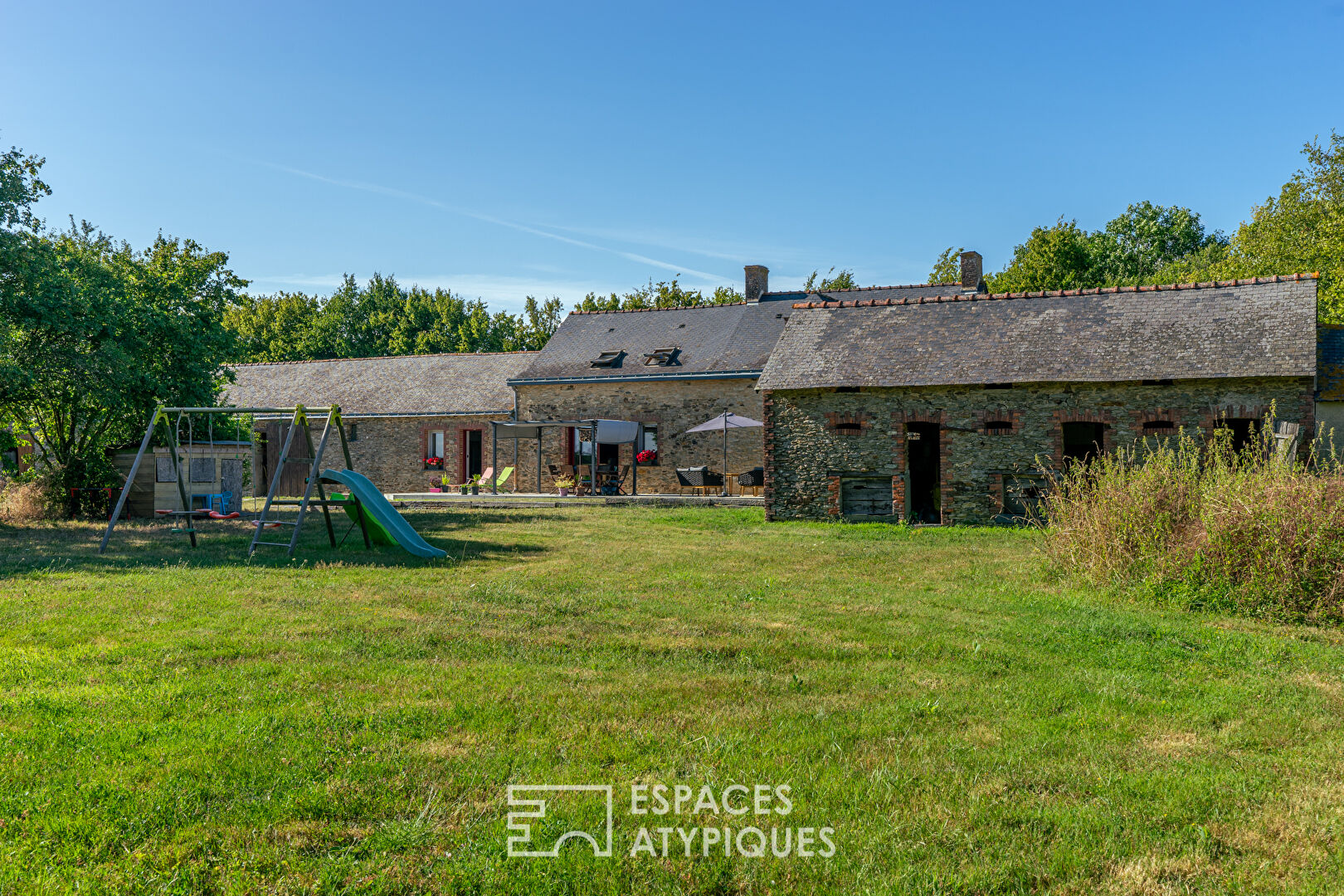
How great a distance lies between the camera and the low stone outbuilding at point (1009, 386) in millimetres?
16375

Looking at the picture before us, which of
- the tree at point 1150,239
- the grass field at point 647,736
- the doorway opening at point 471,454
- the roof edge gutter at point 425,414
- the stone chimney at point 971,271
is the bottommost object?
the grass field at point 647,736

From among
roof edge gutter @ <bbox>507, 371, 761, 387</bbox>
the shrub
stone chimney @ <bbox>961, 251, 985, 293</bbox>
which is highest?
stone chimney @ <bbox>961, 251, 985, 293</bbox>

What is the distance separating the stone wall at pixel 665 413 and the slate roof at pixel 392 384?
200 cm

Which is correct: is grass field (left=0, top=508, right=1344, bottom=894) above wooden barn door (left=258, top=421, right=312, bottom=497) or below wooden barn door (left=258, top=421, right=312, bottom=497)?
below

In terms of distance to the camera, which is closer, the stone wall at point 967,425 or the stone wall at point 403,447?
the stone wall at point 967,425

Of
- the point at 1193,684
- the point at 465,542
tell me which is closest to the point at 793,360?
the point at 465,542

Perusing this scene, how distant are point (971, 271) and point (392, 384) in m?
19.9

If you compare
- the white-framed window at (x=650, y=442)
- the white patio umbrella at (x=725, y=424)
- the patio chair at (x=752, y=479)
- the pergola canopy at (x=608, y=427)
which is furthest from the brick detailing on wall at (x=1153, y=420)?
the white-framed window at (x=650, y=442)

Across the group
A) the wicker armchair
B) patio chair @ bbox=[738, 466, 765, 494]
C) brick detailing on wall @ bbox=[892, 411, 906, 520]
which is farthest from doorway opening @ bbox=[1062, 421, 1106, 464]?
the wicker armchair

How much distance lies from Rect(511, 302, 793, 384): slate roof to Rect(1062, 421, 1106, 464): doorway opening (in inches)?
332

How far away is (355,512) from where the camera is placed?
12531 millimetres

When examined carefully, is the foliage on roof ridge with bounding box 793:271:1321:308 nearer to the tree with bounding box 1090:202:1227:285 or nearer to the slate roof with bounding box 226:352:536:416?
the slate roof with bounding box 226:352:536:416

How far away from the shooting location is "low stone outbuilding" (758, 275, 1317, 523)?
16375mm

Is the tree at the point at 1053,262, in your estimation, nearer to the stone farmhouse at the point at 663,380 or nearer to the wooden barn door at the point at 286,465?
the stone farmhouse at the point at 663,380
